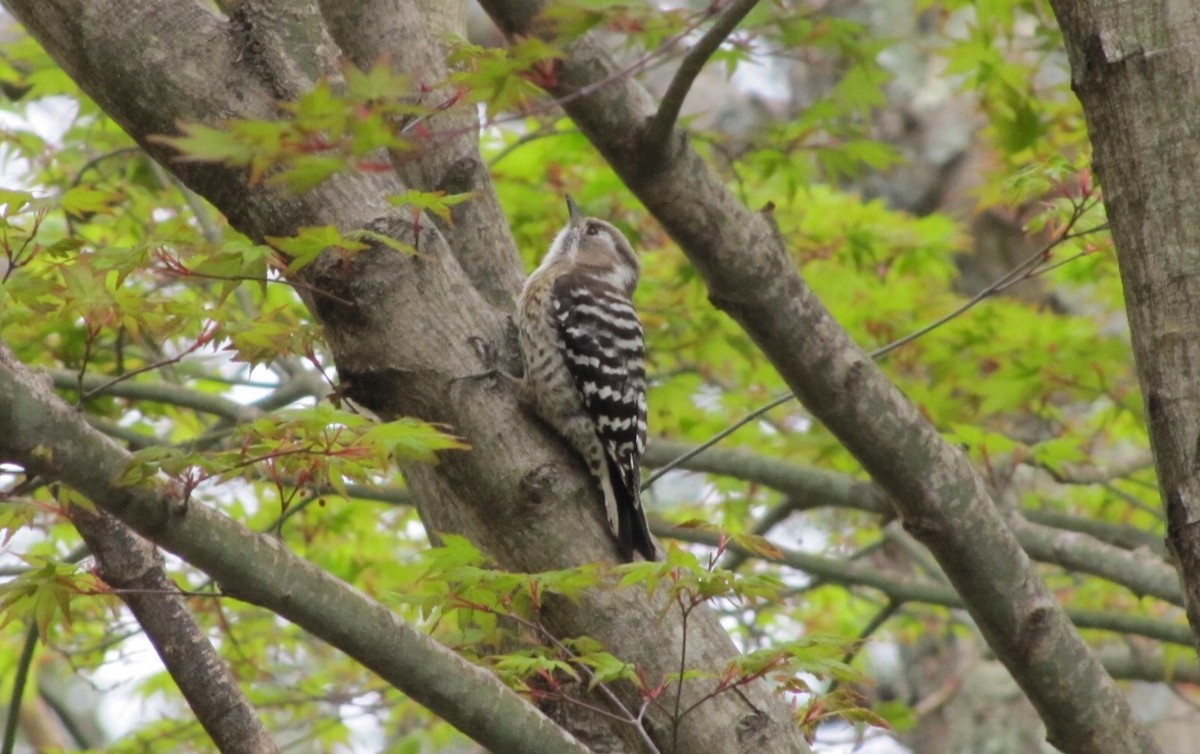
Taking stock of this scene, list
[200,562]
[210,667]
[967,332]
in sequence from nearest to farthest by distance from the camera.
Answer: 1. [200,562]
2. [210,667]
3. [967,332]

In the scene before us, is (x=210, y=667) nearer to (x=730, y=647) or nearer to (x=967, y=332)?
(x=730, y=647)

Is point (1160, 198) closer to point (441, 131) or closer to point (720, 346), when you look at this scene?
point (441, 131)

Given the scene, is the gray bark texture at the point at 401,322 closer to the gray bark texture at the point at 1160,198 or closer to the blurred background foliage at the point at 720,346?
the blurred background foliage at the point at 720,346

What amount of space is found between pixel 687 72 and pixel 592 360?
87.7 inches

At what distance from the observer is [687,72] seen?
2.81 metres

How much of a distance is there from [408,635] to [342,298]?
1051mm

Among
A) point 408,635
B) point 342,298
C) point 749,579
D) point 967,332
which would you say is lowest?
point 408,635

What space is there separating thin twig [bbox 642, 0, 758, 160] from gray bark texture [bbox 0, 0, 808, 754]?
0.69 m

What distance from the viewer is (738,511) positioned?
7715 millimetres

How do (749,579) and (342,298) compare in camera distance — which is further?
(342,298)

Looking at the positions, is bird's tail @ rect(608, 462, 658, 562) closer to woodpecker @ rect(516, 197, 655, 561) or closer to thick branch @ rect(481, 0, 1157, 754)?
woodpecker @ rect(516, 197, 655, 561)

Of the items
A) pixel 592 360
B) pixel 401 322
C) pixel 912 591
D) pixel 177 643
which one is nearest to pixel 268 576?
pixel 177 643

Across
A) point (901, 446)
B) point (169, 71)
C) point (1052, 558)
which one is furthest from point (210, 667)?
point (1052, 558)

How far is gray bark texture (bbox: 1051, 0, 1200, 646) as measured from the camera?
2.49 metres
